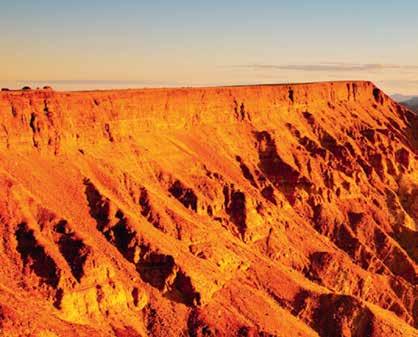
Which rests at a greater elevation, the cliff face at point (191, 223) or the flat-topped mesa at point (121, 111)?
the flat-topped mesa at point (121, 111)

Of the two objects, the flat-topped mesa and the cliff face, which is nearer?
the cliff face

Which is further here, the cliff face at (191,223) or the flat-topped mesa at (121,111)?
the flat-topped mesa at (121,111)

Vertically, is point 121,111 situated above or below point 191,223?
above

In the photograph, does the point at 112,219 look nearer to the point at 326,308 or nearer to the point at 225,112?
the point at 326,308

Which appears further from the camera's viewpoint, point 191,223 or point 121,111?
point 121,111
